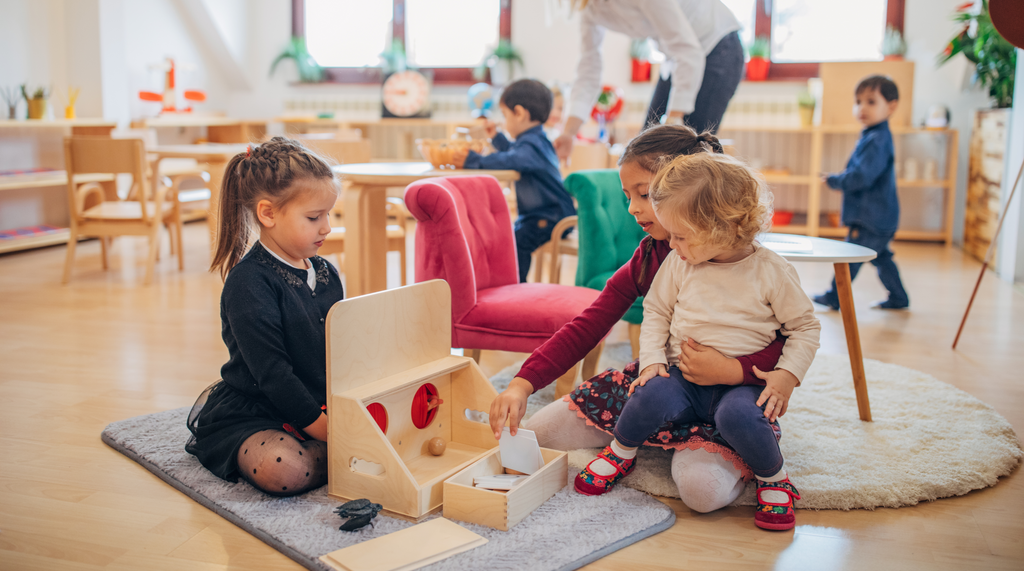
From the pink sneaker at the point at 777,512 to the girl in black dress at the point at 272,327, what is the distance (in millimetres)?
805

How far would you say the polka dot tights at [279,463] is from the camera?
1.41 meters

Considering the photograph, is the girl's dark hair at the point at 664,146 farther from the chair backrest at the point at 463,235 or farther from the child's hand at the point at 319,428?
the child's hand at the point at 319,428

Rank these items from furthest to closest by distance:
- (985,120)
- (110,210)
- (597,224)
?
1. (985,120)
2. (110,210)
3. (597,224)

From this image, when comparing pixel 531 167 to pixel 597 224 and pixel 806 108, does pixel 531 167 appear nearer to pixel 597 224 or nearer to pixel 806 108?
pixel 597 224

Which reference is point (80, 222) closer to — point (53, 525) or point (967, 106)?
point (53, 525)

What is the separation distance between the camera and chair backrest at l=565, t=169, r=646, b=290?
7.27 ft

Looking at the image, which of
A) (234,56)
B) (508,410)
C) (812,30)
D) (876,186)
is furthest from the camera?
(234,56)

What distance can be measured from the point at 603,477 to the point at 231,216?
88 centimetres

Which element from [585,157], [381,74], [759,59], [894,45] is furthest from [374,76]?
[894,45]

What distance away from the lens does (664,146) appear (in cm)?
151

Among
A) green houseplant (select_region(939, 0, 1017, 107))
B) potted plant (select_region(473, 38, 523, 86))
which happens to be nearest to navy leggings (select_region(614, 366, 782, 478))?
green houseplant (select_region(939, 0, 1017, 107))

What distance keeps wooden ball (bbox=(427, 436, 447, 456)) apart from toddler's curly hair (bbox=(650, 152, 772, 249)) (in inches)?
24.7

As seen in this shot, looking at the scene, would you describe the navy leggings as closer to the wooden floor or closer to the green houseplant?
the wooden floor

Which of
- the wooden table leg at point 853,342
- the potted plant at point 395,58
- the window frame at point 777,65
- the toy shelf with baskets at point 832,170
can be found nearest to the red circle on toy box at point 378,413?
the wooden table leg at point 853,342
